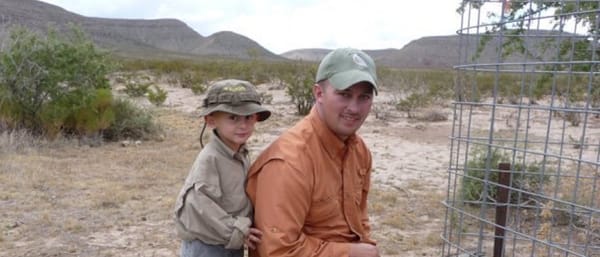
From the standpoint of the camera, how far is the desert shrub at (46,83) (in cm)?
834

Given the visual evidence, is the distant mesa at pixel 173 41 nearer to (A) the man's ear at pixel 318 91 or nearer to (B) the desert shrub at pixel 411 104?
(B) the desert shrub at pixel 411 104

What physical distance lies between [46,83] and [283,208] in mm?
7534

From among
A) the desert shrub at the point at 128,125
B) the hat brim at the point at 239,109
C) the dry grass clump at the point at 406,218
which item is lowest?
the dry grass clump at the point at 406,218

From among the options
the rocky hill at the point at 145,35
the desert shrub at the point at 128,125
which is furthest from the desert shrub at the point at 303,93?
the rocky hill at the point at 145,35

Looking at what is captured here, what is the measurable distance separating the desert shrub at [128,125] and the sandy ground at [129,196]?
12.6 inches

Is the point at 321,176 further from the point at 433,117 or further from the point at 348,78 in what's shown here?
the point at 433,117

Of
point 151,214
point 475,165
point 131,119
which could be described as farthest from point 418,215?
point 131,119

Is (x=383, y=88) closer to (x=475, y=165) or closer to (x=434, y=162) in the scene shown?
(x=434, y=162)

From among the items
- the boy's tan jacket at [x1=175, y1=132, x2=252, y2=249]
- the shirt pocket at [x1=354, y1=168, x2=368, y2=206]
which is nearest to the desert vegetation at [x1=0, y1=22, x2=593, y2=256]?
the shirt pocket at [x1=354, y1=168, x2=368, y2=206]

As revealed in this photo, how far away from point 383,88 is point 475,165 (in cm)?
1544

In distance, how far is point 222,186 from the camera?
198cm

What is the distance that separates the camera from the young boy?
1.92 meters

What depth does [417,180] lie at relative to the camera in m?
6.89

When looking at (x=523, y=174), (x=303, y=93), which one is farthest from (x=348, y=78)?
(x=303, y=93)
